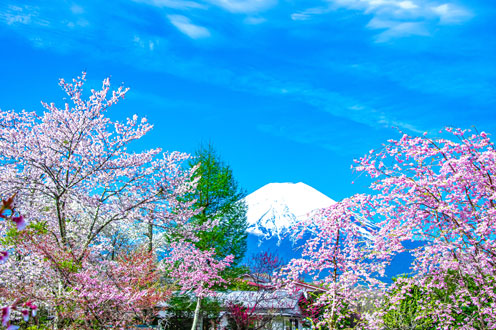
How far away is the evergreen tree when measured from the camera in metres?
19.4

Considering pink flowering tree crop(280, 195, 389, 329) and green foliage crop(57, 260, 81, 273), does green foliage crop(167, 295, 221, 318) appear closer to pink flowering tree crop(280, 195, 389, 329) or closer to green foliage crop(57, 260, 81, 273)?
green foliage crop(57, 260, 81, 273)

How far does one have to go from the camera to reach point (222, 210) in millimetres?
20172

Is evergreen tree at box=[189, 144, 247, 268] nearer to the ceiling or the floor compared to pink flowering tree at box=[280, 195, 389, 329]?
nearer to the ceiling

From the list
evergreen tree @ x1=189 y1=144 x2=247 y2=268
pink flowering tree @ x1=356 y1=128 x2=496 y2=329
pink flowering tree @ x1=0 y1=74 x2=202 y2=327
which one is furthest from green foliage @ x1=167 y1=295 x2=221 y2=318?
pink flowering tree @ x1=356 y1=128 x2=496 y2=329

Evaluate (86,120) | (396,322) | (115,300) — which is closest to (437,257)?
(396,322)

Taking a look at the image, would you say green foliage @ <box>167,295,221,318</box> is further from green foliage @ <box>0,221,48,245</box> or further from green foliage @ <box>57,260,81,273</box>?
green foliage @ <box>0,221,48,245</box>

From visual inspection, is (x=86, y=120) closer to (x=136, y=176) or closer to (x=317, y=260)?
(x=136, y=176)

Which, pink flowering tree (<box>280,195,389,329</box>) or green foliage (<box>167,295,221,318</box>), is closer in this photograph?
pink flowering tree (<box>280,195,389,329</box>)

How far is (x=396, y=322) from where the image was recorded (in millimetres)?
11672

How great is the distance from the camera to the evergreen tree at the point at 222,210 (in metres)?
19.4

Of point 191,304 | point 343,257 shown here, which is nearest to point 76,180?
point 343,257

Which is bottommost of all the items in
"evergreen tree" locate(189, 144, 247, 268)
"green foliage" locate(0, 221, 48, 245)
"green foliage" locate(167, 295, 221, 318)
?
"green foliage" locate(167, 295, 221, 318)

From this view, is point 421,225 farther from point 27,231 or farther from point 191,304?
point 191,304

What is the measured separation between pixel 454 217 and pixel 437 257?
155 centimetres
